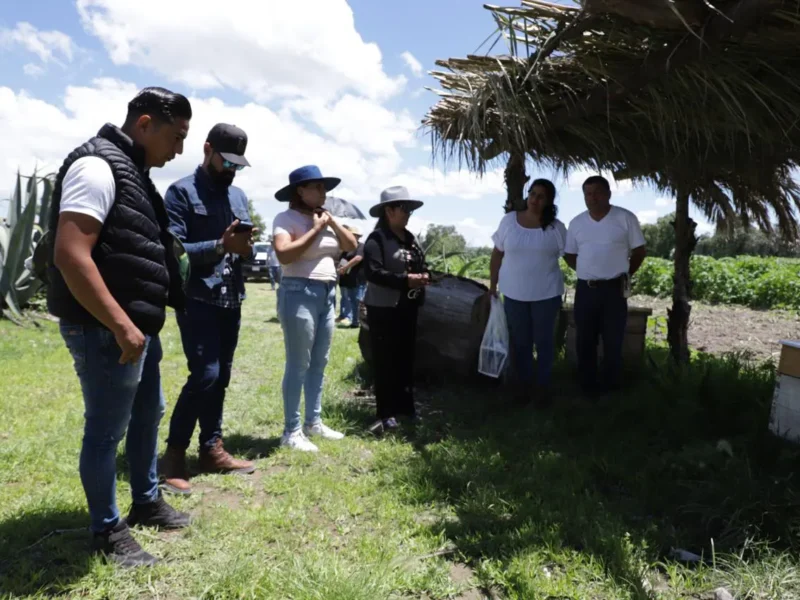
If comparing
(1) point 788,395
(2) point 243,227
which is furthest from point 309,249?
(1) point 788,395

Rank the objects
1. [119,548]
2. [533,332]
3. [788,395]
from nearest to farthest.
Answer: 1. [119,548]
2. [788,395]
3. [533,332]

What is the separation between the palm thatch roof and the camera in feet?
9.52

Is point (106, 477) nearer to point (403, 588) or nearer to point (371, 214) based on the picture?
point (403, 588)

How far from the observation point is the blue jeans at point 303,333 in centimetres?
366

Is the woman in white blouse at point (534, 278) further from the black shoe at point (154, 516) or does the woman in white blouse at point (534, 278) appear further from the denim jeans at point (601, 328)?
the black shoe at point (154, 516)

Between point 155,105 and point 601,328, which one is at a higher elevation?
point 155,105

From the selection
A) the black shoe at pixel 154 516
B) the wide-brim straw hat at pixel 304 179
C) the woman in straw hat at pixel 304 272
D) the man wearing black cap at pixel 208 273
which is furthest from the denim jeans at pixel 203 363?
the wide-brim straw hat at pixel 304 179

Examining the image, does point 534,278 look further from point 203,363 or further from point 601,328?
point 203,363

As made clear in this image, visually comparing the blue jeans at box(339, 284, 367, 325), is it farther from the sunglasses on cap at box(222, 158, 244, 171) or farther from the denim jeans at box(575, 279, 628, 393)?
the sunglasses on cap at box(222, 158, 244, 171)

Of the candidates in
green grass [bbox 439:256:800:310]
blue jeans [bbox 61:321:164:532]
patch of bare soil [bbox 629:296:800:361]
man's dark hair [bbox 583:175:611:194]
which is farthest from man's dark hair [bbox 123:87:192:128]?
green grass [bbox 439:256:800:310]

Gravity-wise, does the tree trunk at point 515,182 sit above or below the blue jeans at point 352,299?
above

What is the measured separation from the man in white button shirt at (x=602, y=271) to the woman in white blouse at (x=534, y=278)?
0.18m

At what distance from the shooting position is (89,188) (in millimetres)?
2053

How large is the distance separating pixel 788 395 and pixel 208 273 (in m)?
3.22
